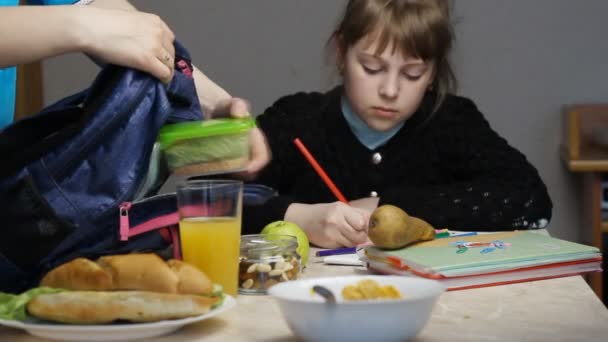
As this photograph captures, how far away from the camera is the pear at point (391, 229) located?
1113 mm

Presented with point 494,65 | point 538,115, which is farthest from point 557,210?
point 494,65

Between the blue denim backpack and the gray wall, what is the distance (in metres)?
2.31

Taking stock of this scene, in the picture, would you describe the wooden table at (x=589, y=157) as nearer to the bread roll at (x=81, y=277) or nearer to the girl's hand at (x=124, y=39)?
the girl's hand at (x=124, y=39)

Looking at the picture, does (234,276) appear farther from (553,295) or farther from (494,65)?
(494,65)

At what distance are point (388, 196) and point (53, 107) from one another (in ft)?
2.33

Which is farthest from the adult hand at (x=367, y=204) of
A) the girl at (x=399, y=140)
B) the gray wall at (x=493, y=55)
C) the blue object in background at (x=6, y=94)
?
the gray wall at (x=493, y=55)

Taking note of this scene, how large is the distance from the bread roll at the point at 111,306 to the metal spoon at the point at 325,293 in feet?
0.37

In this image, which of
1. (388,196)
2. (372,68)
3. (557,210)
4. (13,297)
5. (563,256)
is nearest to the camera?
(13,297)

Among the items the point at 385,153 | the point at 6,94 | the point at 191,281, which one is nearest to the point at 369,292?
the point at 191,281

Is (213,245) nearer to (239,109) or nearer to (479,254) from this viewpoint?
(239,109)

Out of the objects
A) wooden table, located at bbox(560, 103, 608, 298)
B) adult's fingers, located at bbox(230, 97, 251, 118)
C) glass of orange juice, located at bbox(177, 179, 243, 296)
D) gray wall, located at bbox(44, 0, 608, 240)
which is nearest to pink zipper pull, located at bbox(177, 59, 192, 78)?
adult's fingers, located at bbox(230, 97, 251, 118)

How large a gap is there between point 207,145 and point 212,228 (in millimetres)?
104

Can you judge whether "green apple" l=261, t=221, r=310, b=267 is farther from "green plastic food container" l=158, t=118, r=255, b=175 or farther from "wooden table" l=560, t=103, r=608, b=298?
"wooden table" l=560, t=103, r=608, b=298

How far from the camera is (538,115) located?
3291 millimetres
